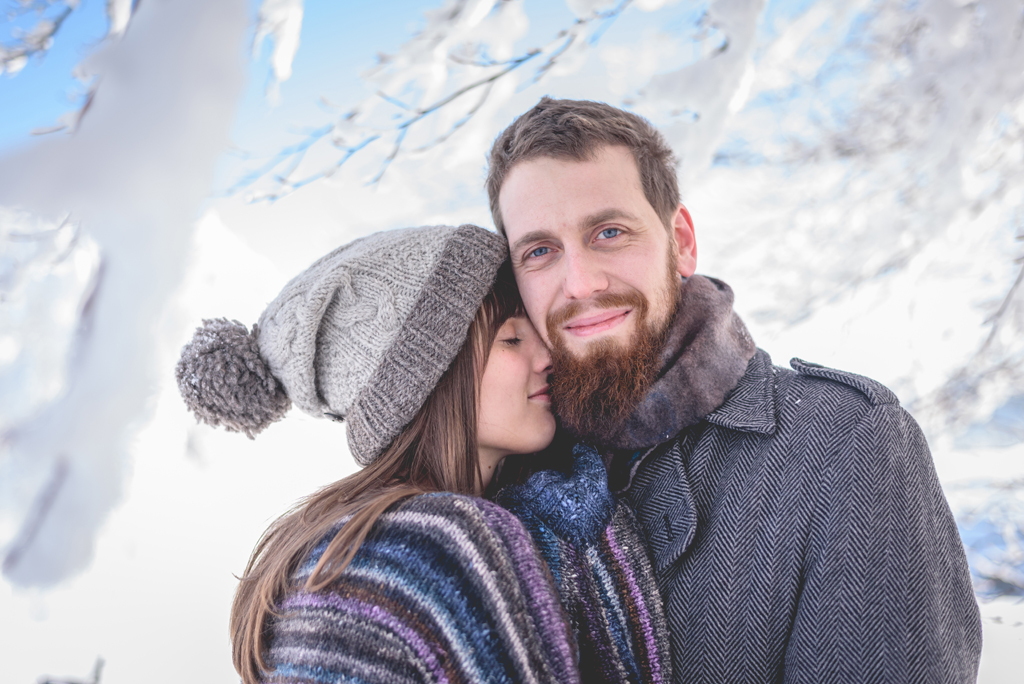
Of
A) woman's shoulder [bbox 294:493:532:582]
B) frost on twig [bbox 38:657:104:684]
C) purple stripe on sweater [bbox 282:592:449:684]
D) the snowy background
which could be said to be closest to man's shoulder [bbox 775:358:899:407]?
woman's shoulder [bbox 294:493:532:582]

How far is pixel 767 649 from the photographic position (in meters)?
1.34

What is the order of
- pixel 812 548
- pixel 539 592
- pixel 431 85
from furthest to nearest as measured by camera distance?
pixel 431 85 < pixel 812 548 < pixel 539 592

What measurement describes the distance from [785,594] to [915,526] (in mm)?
286

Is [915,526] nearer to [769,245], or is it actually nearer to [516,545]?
[516,545]

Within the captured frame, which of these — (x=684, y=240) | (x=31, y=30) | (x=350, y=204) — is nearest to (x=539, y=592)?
(x=684, y=240)

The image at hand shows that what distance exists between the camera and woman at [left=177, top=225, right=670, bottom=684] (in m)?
1.10

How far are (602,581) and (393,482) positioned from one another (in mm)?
510

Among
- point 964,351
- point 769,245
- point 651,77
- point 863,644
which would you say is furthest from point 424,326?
point 964,351

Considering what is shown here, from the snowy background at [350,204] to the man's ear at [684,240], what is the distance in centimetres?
77

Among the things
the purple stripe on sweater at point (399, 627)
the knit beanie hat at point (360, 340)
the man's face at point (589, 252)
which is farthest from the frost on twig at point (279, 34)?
the purple stripe on sweater at point (399, 627)

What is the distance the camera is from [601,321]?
5.25ft

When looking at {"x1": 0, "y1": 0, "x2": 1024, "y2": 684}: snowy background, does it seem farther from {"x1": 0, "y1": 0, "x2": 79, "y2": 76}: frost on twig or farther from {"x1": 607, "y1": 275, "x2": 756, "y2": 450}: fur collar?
{"x1": 607, "y1": 275, "x2": 756, "y2": 450}: fur collar

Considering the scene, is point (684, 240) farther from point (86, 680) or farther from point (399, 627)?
point (86, 680)

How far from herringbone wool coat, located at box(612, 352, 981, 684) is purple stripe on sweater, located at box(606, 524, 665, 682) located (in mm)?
62
